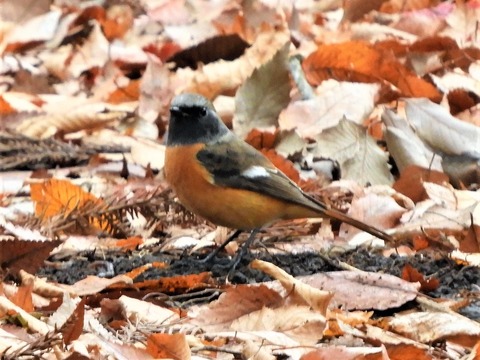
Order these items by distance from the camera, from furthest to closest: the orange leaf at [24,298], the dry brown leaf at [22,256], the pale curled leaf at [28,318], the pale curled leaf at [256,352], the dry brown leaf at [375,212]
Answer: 1. the dry brown leaf at [375,212]
2. the dry brown leaf at [22,256]
3. the orange leaf at [24,298]
4. the pale curled leaf at [28,318]
5. the pale curled leaf at [256,352]

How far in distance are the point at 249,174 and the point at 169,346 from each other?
2103mm

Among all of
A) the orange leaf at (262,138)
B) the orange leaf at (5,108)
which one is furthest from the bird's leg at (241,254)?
the orange leaf at (5,108)

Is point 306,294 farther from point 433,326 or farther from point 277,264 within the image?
point 277,264

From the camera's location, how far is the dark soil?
4066 mm

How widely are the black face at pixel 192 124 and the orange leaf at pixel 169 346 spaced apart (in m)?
2.26

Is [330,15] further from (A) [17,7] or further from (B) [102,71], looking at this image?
(A) [17,7]

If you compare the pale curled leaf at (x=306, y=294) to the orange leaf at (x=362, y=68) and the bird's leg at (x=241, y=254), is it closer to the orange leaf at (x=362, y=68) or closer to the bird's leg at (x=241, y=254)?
the bird's leg at (x=241, y=254)

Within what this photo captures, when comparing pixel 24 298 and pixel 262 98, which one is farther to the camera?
pixel 262 98

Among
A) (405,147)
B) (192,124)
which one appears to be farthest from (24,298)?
(405,147)

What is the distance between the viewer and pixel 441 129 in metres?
5.96

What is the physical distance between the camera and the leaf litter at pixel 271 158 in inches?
130

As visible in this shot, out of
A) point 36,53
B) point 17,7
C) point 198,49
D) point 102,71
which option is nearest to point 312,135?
point 198,49

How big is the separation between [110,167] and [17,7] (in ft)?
14.6

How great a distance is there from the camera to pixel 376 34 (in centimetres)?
823
